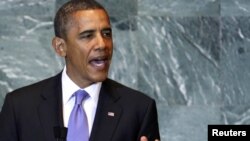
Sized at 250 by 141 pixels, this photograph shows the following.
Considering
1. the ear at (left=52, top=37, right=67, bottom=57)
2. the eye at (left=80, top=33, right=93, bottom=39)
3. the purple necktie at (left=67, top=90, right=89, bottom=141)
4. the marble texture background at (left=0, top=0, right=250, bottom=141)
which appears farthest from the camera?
the marble texture background at (left=0, top=0, right=250, bottom=141)

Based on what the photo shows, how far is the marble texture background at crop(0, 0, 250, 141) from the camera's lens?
12.6 feet

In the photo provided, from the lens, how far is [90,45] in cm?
237

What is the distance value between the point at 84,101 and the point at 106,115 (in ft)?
0.35

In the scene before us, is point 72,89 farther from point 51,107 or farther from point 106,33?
point 106,33

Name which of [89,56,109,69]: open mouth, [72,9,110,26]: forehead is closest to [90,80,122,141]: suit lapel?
[89,56,109,69]: open mouth

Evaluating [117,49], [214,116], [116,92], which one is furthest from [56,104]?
[214,116]

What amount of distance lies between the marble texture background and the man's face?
1.43m

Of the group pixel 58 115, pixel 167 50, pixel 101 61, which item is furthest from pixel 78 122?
pixel 167 50

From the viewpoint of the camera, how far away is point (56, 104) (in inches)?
94.5

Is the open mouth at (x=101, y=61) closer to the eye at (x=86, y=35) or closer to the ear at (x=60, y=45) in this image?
the eye at (x=86, y=35)

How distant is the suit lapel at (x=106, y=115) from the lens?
2326 millimetres

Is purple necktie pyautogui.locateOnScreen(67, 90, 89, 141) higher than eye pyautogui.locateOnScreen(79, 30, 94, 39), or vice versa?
eye pyautogui.locateOnScreen(79, 30, 94, 39)

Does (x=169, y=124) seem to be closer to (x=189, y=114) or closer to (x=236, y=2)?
(x=189, y=114)

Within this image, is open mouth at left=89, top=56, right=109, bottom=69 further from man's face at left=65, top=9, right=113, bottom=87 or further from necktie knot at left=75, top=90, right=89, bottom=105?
necktie knot at left=75, top=90, right=89, bottom=105
